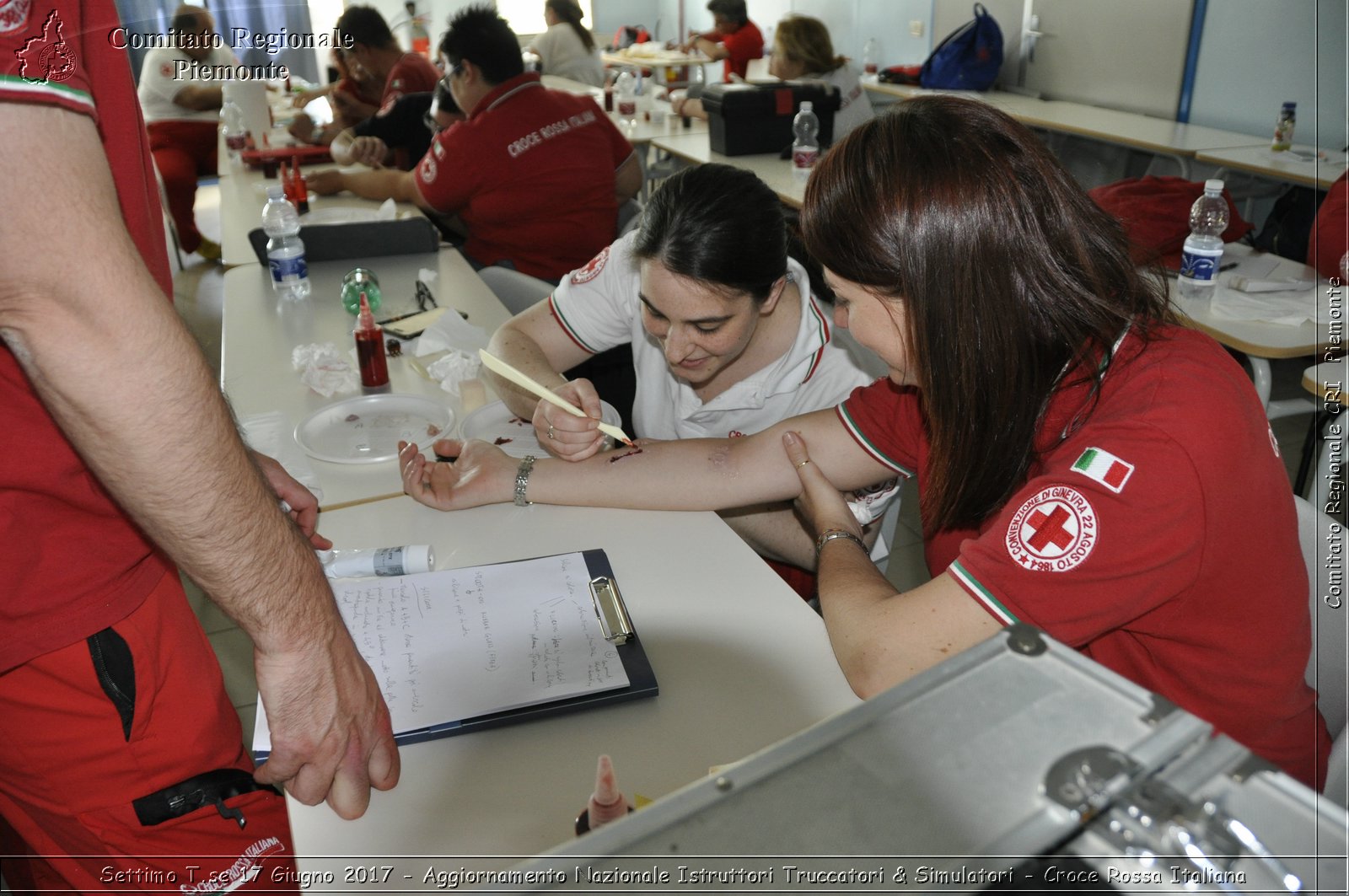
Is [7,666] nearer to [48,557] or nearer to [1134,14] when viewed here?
[48,557]

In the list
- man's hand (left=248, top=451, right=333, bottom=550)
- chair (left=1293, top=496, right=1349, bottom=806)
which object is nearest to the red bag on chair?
chair (left=1293, top=496, right=1349, bottom=806)

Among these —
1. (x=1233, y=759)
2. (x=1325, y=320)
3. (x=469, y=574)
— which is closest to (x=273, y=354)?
(x=469, y=574)

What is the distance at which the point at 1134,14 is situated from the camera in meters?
5.18

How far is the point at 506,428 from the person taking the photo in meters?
1.67

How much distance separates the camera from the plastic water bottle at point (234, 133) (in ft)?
12.9

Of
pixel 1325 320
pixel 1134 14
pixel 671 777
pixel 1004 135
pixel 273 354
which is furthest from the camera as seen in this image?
pixel 1134 14

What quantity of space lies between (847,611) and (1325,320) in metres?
1.80

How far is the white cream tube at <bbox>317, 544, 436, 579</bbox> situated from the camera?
1.19m

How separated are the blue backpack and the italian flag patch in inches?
222

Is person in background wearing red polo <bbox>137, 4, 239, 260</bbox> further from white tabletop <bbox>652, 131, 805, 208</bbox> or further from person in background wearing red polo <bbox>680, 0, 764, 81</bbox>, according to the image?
person in background wearing red polo <bbox>680, 0, 764, 81</bbox>

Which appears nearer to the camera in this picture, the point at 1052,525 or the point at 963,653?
the point at 963,653

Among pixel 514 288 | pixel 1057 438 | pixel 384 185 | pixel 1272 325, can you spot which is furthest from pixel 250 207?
pixel 1272 325

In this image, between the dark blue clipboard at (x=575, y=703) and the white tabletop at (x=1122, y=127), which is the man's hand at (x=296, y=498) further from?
the white tabletop at (x=1122, y=127)

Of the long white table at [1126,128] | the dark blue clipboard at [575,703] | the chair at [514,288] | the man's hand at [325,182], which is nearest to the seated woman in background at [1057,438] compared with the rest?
the dark blue clipboard at [575,703]
